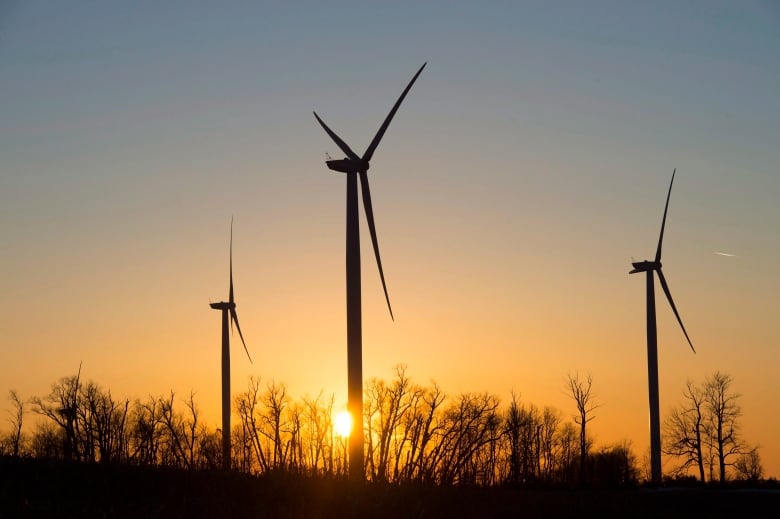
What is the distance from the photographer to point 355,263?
56906mm

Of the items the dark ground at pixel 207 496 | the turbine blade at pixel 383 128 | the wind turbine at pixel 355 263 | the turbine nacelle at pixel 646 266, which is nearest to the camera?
the dark ground at pixel 207 496

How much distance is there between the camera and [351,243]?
57969 mm

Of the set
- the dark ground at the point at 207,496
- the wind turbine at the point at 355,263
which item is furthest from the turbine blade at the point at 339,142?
the dark ground at the point at 207,496

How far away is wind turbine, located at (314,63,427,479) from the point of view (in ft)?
182

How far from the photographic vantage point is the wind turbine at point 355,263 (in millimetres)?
55406

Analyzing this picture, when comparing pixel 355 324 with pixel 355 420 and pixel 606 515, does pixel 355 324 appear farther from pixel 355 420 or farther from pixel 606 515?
pixel 606 515

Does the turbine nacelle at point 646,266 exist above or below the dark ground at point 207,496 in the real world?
above

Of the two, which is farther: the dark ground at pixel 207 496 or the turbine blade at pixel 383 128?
the turbine blade at pixel 383 128

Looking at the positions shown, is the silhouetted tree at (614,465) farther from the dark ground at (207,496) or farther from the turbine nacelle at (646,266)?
the dark ground at (207,496)

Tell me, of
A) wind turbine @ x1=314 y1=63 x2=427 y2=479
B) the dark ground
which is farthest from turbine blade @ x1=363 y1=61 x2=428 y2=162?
the dark ground

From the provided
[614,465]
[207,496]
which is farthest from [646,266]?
[207,496]

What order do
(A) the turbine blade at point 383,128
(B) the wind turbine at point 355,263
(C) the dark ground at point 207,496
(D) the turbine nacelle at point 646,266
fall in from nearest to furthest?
(C) the dark ground at point 207,496 → (B) the wind turbine at point 355,263 → (A) the turbine blade at point 383,128 → (D) the turbine nacelle at point 646,266

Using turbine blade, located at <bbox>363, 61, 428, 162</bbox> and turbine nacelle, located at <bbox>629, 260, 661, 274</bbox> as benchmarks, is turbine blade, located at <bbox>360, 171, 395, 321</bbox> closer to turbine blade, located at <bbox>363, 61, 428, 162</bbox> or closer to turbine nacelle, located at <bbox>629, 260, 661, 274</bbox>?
turbine blade, located at <bbox>363, 61, 428, 162</bbox>

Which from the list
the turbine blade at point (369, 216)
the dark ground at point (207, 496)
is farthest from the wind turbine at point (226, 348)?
the dark ground at point (207, 496)
